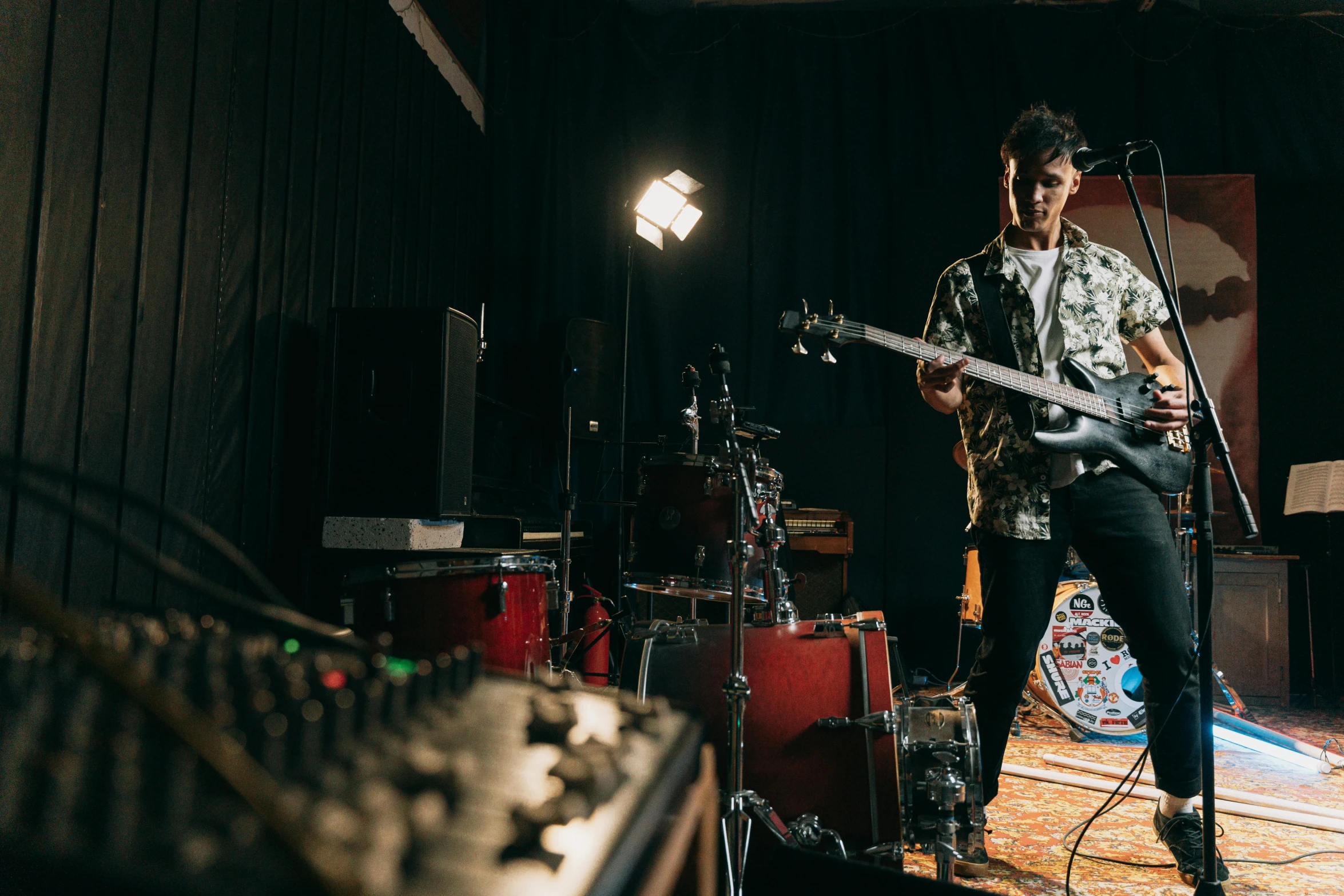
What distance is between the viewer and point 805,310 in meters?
2.33

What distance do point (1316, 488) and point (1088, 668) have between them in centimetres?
203

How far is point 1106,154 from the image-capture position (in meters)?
1.66

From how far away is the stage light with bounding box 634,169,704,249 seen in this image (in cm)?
461

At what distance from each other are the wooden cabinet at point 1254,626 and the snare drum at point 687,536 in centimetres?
323

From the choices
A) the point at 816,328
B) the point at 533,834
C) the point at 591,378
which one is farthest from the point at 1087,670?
the point at 533,834

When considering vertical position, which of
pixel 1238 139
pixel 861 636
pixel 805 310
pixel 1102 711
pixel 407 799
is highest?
pixel 1238 139

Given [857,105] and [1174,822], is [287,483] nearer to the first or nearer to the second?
[1174,822]

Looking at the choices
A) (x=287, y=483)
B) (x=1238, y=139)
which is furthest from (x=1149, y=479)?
(x=1238, y=139)

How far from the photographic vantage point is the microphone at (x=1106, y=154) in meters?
1.62

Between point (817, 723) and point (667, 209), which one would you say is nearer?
point (817, 723)

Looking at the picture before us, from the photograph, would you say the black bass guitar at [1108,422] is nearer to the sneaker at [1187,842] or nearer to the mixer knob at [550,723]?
the sneaker at [1187,842]

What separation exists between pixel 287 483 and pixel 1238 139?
5585 mm

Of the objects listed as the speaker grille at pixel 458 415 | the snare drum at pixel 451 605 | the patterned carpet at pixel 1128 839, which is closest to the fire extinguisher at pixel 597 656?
the speaker grille at pixel 458 415

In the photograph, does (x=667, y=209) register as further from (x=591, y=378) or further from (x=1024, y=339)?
(x=1024, y=339)
